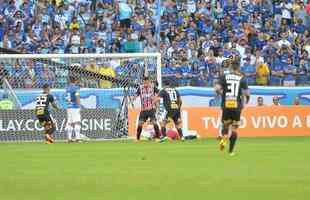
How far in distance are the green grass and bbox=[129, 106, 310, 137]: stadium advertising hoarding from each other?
9601 millimetres

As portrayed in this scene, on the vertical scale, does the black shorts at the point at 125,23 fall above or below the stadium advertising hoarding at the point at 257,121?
above

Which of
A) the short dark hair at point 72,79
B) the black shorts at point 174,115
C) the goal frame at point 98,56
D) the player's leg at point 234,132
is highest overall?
the goal frame at point 98,56

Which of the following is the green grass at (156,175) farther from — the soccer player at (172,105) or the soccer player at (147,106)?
the soccer player at (172,105)

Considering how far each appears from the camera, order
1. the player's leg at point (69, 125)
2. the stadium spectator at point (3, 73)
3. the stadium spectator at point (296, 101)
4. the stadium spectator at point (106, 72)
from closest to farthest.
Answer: the player's leg at point (69, 125)
the stadium spectator at point (3, 73)
the stadium spectator at point (106, 72)
the stadium spectator at point (296, 101)

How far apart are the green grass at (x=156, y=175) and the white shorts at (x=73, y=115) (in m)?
7.32

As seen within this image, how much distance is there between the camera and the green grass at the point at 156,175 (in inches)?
465

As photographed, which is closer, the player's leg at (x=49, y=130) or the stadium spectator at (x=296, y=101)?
the player's leg at (x=49, y=130)

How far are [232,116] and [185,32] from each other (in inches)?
695

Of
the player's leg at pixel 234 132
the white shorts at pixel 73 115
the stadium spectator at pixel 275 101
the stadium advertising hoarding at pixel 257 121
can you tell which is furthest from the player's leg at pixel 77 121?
the player's leg at pixel 234 132

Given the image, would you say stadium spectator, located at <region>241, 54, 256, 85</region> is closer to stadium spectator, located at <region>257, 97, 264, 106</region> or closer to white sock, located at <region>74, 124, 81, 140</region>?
stadium spectator, located at <region>257, 97, 264, 106</region>

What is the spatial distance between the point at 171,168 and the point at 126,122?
1511 centimetres

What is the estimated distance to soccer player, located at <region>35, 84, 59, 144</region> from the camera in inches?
1117

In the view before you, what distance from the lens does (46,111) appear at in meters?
28.5

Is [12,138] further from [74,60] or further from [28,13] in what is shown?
[28,13]
